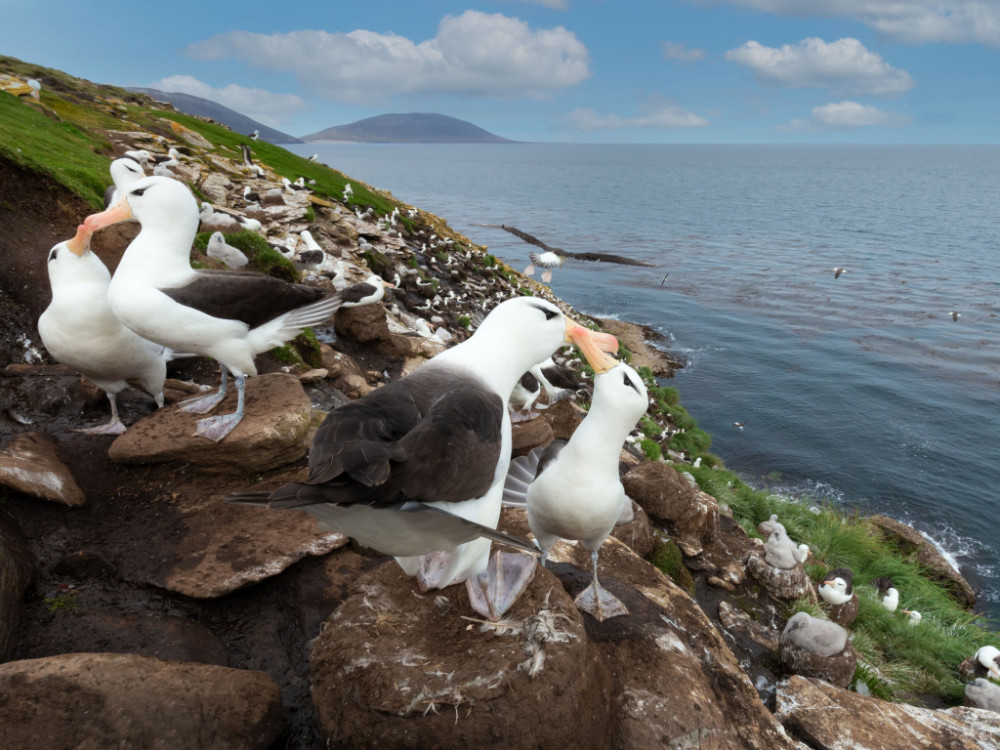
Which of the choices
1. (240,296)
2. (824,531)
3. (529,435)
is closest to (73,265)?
(240,296)

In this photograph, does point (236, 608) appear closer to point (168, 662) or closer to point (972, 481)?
point (168, 662)

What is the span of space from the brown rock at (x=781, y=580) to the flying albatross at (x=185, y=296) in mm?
7054

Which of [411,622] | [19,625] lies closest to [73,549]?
[19,625]

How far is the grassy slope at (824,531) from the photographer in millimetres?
7934

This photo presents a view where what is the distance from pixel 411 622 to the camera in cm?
343

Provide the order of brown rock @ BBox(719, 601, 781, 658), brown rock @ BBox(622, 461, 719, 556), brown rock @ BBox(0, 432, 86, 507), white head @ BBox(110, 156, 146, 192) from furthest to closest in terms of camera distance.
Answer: brown rock @ BBox(622, 461, 719, 556), brown rock @ BBox(719, 601, 781, 658), white head @ BBox(110, 156, 146, 192), brown rock @ BBox(0, 432, 86, 507)

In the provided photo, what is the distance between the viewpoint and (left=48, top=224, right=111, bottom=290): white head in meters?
4.89

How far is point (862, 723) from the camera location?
4680mm

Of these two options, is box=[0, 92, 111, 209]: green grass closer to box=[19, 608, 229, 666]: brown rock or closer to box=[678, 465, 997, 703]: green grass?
box=[19, 608, 229, 666]: brown rock

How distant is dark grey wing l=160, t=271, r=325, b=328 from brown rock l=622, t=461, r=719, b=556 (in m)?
5.12

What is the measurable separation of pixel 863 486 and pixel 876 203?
93.4 metres

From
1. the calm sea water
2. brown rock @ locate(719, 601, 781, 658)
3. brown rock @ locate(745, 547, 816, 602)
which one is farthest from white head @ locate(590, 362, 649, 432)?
the calm sea water

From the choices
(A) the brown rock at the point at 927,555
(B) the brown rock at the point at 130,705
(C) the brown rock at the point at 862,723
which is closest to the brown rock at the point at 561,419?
(C) the brown rock at the point at 862,723

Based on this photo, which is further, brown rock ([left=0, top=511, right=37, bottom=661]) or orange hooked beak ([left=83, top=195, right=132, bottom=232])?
orange hooked beak ([left=83, top=195, right=132, bottom=232])
